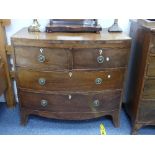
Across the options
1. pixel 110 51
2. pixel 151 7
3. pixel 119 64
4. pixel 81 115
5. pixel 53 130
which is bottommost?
pixel 53 130

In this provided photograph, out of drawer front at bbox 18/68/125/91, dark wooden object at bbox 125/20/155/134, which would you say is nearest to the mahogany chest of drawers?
drawer front at bbox 18/68/125/91

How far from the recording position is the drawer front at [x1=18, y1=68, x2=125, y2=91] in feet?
4.58

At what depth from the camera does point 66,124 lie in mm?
1723

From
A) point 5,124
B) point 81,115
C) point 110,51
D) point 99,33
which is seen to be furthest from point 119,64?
point 5,124

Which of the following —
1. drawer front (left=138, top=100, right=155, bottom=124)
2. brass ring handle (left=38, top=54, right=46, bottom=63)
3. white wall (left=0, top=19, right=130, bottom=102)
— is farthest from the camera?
white wall (left=0, top=19, right=130, bottom=102)

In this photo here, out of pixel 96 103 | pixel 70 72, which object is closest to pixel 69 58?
pixel 70 72

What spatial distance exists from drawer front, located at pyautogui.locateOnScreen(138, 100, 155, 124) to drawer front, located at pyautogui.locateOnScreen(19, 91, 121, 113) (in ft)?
0.62

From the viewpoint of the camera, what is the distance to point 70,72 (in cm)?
138

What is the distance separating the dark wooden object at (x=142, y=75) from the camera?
129 centimetres

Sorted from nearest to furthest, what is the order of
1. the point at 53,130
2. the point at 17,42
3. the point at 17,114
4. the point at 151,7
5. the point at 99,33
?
the point at 151,7
the point at 17,42
the point at 99,33
the point at 53,130
the point at 17,114

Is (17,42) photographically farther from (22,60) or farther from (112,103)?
(112,103)

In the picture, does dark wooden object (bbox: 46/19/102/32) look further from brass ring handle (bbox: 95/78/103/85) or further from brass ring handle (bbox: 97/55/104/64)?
brass ring handle (bbox: 95/78/103/85)

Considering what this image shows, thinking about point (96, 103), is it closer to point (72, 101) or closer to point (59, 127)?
point (72, 101)
